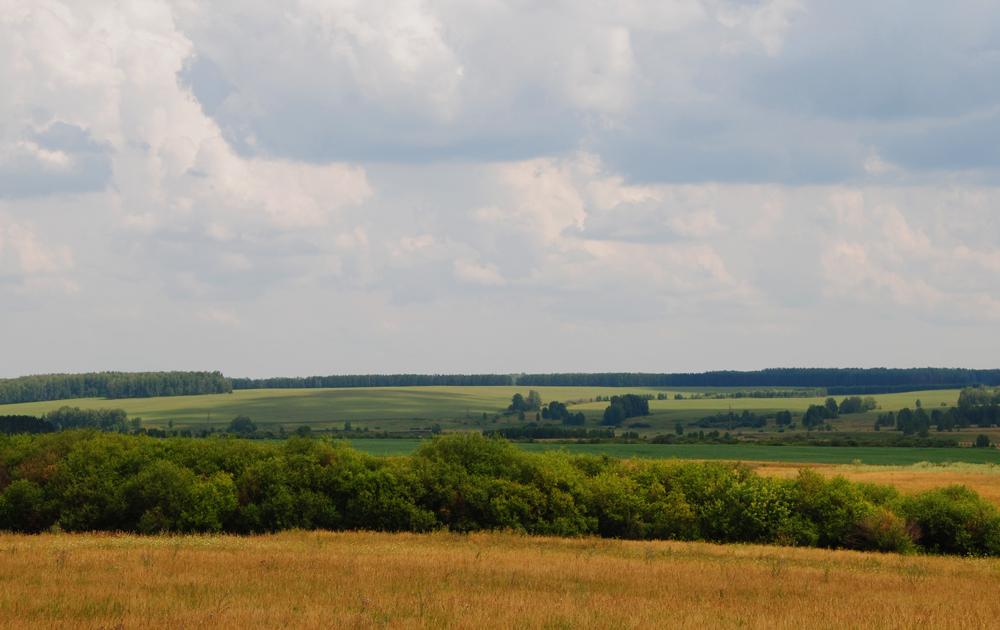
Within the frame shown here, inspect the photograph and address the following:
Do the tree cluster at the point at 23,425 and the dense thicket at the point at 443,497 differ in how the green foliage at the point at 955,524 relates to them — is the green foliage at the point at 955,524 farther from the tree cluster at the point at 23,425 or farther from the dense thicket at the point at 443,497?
the tree cluster at the point at 23,425

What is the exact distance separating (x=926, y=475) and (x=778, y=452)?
6493 centimetres

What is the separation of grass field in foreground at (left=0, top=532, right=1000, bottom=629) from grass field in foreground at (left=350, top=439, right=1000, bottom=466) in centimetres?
10197

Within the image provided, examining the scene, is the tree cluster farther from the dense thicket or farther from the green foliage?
the green foliage

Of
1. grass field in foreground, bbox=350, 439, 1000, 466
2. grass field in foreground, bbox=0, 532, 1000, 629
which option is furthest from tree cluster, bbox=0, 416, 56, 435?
grass field in foreground, bbox=0, 532, 1000, 629

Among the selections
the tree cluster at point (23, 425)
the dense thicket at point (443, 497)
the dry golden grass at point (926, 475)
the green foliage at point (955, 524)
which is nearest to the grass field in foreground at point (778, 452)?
the dry golden grass at point (926, 475)

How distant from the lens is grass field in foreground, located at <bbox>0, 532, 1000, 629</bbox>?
90.3 feet

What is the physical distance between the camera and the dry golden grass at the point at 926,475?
9400 centimetres

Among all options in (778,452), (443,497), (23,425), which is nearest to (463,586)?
(443,497)

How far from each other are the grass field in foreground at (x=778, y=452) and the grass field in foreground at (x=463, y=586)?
102m

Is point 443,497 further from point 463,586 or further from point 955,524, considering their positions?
point 463,586

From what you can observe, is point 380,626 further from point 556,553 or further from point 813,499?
point 813,499

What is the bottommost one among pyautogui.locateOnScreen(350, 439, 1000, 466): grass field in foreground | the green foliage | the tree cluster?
pyautogui.locateOnScreen(350, 439, 1000, 466): grass field in foreground

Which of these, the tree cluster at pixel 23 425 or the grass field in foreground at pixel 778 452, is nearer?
the grass field in foreground at pixel 778 452

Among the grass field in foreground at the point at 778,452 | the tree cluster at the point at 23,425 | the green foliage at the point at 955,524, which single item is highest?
the tree cluster at the point at 23,425
